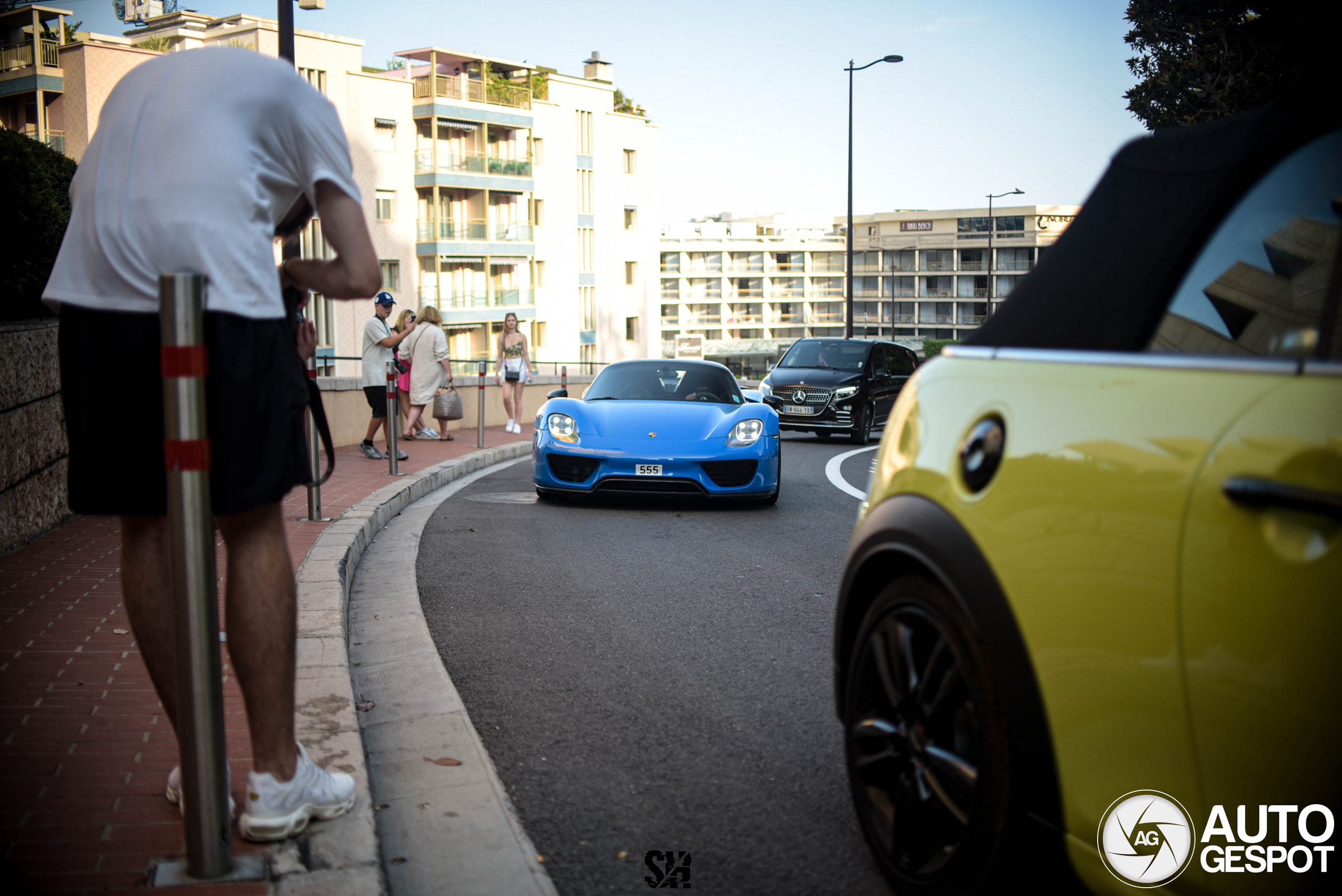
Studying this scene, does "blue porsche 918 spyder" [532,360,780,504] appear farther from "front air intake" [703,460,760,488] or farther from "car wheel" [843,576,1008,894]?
"car wheel" [843,576,1008,894]

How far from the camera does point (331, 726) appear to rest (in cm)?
352

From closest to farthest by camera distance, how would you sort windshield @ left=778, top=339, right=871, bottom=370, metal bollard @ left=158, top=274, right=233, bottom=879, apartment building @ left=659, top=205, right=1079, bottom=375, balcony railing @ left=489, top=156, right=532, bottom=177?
1. metal bollard @ left=158, top=274, right=233, bottom=879
2. windshield @ left=778, top=339, right=871, bottom=370
3. balcony railing @ left=489, top=156, right=532, bottom=177
4. apartment building @ left=659, top=205, right=1079, bottom=375

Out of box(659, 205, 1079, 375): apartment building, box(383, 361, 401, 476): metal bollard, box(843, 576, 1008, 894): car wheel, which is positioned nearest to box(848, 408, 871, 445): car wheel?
box(383, 361, 401, 476): metal bollard

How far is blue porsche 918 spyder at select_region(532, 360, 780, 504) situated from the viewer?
9375 millimetres

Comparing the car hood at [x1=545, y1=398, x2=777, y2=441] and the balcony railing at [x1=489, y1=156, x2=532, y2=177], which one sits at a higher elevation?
the balcony railing at [x1=489, y1=156, x2=532, y2=177]

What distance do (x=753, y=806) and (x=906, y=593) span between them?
106 centimetres

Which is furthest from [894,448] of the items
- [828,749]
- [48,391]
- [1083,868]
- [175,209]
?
[48,391]

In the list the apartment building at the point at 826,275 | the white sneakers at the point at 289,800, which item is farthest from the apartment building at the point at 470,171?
the apartment building at the point at 826,275

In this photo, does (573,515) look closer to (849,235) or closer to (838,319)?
(849,235)

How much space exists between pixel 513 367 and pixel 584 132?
56.9 meters

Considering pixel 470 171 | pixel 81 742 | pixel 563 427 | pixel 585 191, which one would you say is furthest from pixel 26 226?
pixel 585 191

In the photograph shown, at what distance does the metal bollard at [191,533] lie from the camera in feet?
7.56

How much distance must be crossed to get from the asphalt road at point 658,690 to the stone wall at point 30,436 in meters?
2.21

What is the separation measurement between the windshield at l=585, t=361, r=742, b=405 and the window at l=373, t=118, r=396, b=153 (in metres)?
52.1
